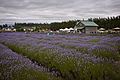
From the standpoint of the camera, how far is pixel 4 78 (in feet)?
7.39

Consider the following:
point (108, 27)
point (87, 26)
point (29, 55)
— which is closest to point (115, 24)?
point (108, 27)

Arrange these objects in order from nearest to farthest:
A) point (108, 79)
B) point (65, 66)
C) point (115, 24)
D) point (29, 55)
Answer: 1. point (108, 79)
2. point (65, 66)
3. point (29, 55)
4. point (115, 24)

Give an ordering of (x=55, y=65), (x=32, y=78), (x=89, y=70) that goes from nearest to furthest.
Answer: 1. (x=32, y=78)
2. (x=89, y=70)
3. (x=55, y=65)

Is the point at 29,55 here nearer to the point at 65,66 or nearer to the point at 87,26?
the point at 65,66

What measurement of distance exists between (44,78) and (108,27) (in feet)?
165

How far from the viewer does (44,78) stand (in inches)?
87.8

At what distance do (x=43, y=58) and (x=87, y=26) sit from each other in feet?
109

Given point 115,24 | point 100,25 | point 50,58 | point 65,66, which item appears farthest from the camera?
point 100,25

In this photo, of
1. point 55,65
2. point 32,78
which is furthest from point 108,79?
point 55,65

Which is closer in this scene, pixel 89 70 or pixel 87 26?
pixel 89 70

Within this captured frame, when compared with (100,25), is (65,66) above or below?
below

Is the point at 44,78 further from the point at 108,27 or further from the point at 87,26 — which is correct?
the point at 108,27

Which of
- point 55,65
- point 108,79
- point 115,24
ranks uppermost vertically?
point 115,24

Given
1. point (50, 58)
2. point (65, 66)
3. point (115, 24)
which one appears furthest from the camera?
point (115, 24)
